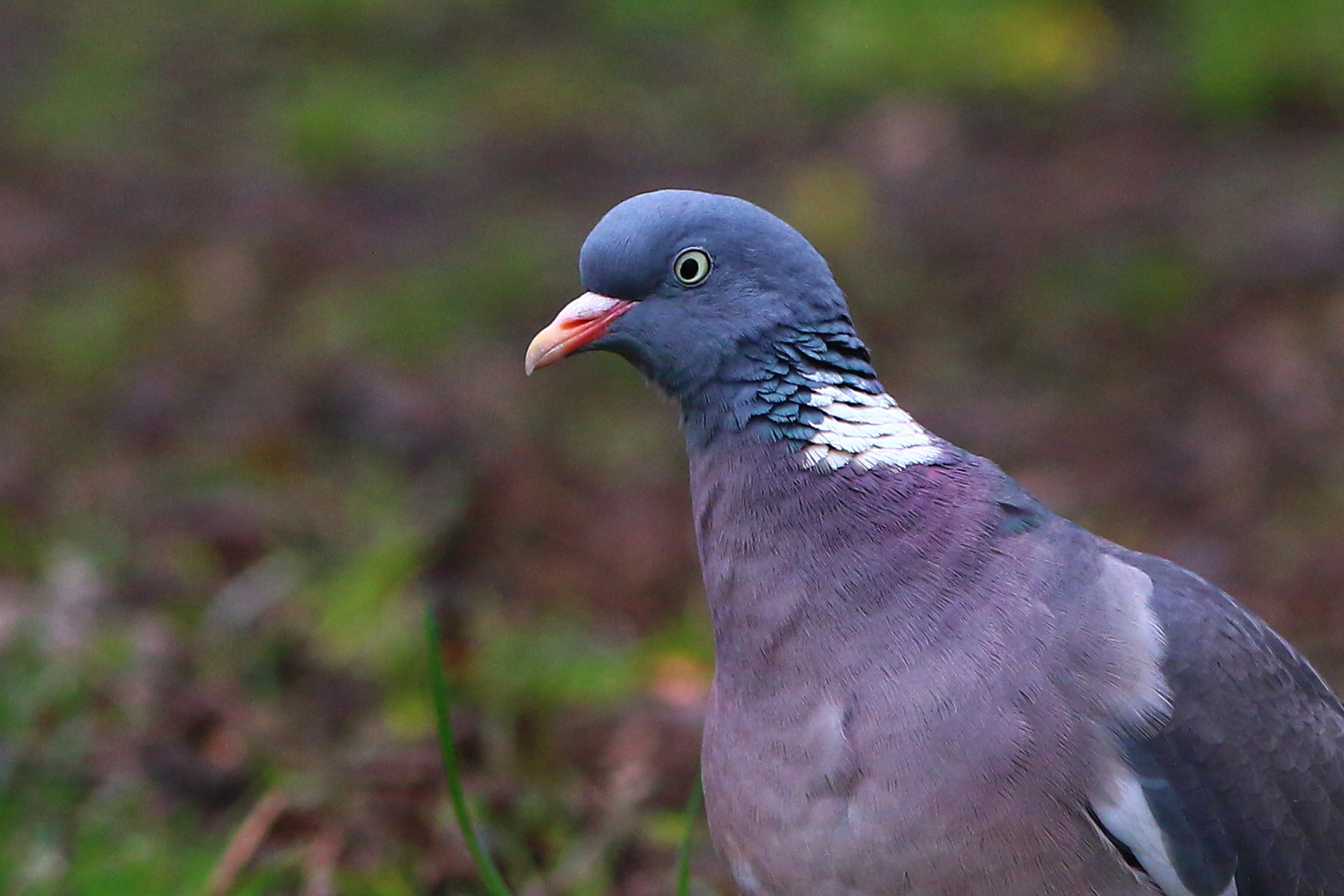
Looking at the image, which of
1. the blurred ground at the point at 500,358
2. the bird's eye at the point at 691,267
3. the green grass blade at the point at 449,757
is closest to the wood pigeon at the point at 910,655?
the bird's eye at the point at 691,267

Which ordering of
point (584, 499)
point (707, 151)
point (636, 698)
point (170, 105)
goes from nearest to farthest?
point (636, 698) < point (584, 499) < point (707, 151) < point (170, 105)

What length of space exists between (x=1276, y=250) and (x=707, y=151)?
10.2 ft

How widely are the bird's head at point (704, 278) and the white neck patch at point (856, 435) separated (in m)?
0.13

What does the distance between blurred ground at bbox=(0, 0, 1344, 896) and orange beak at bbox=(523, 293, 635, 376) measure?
1280mm

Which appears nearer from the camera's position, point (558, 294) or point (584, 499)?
point (584, 499)

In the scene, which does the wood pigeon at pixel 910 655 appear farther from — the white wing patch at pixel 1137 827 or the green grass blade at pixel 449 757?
the green grass blade at pixel 449 757

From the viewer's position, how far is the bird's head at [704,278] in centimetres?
261

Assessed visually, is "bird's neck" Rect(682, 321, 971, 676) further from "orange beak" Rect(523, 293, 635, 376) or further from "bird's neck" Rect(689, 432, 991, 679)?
"orange beak" Rect(523, 293, 635, 376)

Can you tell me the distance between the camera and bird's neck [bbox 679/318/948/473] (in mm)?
2555

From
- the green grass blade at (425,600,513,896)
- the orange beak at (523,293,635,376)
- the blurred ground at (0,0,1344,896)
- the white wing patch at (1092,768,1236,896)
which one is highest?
the orange beak at (523,293,635,376)

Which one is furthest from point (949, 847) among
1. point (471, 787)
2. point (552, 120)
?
point (552, 120)

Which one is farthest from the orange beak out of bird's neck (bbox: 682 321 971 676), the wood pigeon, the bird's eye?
bird's neck (bbox: 682 321 971 676)

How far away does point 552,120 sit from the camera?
8.96 metres

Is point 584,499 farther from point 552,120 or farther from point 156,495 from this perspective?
point 552,120
